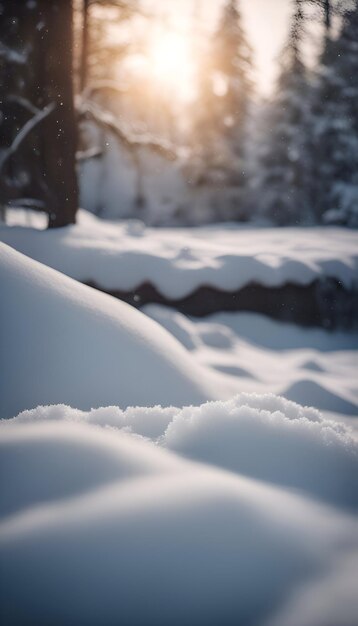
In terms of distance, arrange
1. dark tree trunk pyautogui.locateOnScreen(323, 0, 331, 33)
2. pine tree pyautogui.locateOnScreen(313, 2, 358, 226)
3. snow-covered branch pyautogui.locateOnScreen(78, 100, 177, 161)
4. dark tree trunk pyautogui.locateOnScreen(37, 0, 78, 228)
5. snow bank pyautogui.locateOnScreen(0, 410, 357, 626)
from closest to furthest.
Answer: snow bank pyautogui.locateOnScreen(0, 410, 357, 626) < dark tree trunk pyautogui.locateOnScreen(323, 0, 331, 33) < dark tree trunk pyautogui.locateOnScreen(37, 0, 78, 228) < snow-covered branch pyautogui.locateOnScreen(78, 100, 177, 161) < pine tree pyautogui.locateOnScreen(313, 2, 358, 226)

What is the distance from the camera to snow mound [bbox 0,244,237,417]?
2.04 m

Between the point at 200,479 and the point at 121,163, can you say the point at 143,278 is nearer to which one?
the point at 200,479

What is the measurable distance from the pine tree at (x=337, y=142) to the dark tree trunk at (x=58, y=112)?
12.7 m

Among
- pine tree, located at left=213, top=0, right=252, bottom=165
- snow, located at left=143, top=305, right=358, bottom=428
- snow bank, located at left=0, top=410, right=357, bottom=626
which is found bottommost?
snow, located at left=143, top=305, right=358, bottom=428

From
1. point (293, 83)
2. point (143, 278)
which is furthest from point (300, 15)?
point (293, 83)

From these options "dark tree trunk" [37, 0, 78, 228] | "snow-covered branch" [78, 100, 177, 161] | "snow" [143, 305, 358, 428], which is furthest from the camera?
"snow-covered branch" [78, 100, 177, 161]

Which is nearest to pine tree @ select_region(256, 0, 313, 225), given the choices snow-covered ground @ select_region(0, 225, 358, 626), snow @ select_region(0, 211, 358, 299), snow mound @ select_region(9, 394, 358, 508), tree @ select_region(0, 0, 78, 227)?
snow @ select_region(0, 211, 358, 299)

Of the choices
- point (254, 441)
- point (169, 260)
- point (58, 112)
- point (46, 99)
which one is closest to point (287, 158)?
point (46, 99)

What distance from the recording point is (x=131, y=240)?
20.4ft

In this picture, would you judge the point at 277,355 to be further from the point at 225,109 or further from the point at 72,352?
the point at 225,109

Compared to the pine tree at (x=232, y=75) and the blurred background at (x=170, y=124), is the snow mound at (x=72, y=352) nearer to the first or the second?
the blurred background at (x=170, y=124)

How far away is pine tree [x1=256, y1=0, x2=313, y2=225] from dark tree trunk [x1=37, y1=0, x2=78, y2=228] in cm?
1473

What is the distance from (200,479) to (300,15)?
2790 mm

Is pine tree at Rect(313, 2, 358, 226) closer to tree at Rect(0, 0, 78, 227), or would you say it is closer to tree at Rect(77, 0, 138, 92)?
tree at Rect(77, 0, 138, 92)
